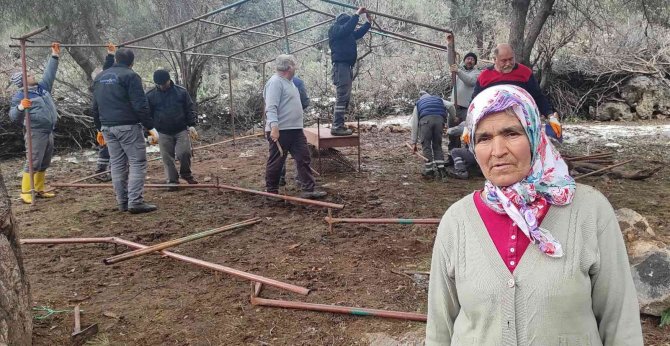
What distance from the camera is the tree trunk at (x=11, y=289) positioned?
270 cm

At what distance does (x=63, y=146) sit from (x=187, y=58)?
401 cm

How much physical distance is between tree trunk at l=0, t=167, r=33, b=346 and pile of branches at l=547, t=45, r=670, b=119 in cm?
1364

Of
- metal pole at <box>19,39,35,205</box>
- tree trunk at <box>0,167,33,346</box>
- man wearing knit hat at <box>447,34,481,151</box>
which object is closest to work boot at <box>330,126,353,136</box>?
man wearing knit hat at <box>447,34,481,151</box>

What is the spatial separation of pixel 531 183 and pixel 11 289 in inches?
110

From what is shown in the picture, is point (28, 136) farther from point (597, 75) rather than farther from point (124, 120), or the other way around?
point (597, 75)

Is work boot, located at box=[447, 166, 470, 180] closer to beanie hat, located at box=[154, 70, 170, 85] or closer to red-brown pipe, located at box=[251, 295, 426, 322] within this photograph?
beanie hat, located at box=[154, 70, 170, 85]

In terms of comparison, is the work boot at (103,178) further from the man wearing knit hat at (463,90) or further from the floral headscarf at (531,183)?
the floral headscarf at (531,183)

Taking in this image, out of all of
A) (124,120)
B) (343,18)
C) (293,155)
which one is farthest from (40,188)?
(343,18)

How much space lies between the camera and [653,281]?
330cm

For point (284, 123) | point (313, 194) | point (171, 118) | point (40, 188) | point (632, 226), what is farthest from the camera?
point (40, 188)

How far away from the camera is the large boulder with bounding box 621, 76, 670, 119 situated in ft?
42.1

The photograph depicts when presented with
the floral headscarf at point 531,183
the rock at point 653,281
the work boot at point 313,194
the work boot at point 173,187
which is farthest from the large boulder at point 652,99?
the floral headscarf at point 531,183

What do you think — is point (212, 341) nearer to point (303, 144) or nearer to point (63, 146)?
point (303, 144)

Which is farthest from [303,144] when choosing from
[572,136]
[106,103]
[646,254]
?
[572,136]
